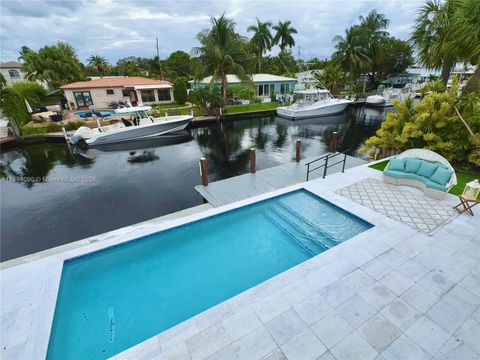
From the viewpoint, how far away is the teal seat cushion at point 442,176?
6.71 meters

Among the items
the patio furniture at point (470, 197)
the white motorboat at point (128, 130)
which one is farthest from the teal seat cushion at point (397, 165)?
the white motorboat at point (128, 130)

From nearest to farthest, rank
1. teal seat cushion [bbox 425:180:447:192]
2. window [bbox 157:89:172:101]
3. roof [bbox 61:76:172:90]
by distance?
teal seat cushion [bbox 425:180:447:192] → roof [bbox 61:76:172:90] → window [bbox 157:89:172:101]

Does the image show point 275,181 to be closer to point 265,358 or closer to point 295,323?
point 295,323

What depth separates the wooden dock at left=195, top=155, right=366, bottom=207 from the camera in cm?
797

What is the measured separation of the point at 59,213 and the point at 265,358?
948 centimetres

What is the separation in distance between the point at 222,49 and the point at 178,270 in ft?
74.0

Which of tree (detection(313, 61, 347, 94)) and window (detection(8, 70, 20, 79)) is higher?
window (detection(8, 70, 20, 79))

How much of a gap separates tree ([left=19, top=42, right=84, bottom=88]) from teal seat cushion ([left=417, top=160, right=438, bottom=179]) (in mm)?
38432

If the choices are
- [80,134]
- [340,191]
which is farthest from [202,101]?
[340,191]

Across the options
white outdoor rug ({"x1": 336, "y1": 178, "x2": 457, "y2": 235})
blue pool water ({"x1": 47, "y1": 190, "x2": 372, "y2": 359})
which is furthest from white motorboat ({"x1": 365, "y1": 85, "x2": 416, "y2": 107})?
blue pool water ({"x1": 47, "y1": 190, "x2": 372, "y2": 359})

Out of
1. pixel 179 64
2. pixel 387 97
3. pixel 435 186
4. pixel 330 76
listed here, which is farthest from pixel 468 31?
pixel 179 64

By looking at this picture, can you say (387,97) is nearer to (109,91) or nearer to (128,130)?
(128,130)

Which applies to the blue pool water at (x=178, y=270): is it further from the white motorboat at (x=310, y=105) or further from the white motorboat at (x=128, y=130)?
the white motorboat at (x=310, y=105)

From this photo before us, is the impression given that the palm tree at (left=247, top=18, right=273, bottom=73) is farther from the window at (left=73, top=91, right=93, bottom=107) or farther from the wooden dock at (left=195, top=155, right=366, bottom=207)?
the wooden dock at (left=195, top=155, right=366, bottom=207)
